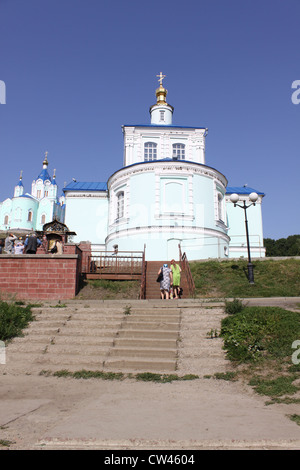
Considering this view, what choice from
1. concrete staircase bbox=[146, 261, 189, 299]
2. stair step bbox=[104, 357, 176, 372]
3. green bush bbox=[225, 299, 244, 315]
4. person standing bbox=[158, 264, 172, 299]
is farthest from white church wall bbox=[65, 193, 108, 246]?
stair step bbox=[104, 357, 176, 372]

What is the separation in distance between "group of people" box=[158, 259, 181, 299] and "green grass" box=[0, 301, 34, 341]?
197 inches

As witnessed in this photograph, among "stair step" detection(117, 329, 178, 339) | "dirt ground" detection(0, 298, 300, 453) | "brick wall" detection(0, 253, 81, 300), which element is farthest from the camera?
"brick wall" detection(0, 253, 81, 300)

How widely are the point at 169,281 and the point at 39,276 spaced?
4647 mm

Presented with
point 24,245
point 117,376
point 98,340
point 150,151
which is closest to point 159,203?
point 150,151

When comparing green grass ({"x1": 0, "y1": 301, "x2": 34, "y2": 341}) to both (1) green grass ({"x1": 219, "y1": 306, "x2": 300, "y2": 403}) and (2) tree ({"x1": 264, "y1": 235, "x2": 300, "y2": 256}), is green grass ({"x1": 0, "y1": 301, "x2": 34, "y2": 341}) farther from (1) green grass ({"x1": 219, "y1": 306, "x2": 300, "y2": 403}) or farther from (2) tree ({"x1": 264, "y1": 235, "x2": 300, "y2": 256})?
(2) tree ({"x1": 264, "y1": 235, "x2": 300, "y2": 256})

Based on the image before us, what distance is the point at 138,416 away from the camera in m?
4.00

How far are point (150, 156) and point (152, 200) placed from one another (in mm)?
7705

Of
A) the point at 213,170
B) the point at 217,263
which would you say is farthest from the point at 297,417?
the point at 213,170

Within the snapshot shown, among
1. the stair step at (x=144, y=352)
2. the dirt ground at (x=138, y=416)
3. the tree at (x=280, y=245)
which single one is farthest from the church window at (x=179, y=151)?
the tree at (x=280, y=245)

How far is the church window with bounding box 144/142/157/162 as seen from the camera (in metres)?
30.0

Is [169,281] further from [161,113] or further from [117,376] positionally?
[161,113]

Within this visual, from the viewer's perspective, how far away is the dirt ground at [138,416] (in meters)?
3.21

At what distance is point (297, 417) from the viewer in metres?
3.97
